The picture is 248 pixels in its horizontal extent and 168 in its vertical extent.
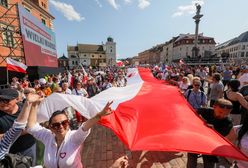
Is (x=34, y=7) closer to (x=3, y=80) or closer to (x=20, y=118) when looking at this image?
(x=3, y=80)

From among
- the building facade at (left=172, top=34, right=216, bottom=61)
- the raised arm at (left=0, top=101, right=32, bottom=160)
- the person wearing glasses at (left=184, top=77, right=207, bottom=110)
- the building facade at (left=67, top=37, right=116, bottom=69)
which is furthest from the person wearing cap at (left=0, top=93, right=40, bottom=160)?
the building facade at (left=67, top=37, right=116, bottom=69)

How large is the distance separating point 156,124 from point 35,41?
12.8 m

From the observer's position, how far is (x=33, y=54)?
1180 centimetres

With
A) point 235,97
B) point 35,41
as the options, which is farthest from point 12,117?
point 35,41

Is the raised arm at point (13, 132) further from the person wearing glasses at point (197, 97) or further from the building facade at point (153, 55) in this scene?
the building facade at point (153, 55)

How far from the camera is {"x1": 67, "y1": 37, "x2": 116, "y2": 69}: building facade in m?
96.4

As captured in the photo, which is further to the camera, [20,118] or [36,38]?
[36,38]

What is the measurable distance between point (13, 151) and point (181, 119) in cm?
269

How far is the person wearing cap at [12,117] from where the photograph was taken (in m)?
2.02

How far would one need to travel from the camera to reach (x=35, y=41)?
1215 centimetres

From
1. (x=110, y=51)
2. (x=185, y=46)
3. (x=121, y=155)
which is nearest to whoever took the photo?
(x=121, y=155)

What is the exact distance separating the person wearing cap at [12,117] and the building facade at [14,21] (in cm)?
975

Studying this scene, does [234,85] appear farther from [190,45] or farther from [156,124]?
[190,45]

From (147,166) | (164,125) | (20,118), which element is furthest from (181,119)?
(20,118)
